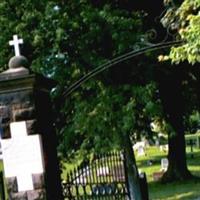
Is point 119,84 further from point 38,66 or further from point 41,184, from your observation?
point 41,184

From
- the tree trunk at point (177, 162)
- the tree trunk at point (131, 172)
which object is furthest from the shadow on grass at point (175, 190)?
the tree trunk at point (131, 172)

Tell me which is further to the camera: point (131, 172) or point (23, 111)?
point (131, 172)


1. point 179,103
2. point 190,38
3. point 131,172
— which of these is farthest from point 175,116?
point 190,38

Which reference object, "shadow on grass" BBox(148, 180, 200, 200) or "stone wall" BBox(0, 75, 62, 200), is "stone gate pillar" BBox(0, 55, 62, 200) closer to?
"stone wall" BBox(0, 75, 62, 200)

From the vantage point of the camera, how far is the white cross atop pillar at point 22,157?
768 cm

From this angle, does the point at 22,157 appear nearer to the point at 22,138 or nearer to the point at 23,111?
the point at 22,138

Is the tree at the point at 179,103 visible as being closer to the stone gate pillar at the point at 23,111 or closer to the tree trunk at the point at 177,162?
the tree trunk at the point at 177,162

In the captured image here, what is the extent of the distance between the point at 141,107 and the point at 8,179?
9.06 metres

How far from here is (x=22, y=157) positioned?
7.68 meters

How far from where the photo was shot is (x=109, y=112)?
52.5 ft

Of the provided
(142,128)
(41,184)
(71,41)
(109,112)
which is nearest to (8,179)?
(41,184)

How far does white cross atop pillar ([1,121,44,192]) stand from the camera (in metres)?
7.68

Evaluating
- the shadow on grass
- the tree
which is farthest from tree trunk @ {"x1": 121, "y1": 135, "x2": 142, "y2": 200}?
the tree

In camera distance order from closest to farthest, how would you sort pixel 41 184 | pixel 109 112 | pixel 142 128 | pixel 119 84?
pixel 41 184 < pixel 109 112 < pixel 119 84 < pixel 142 128
